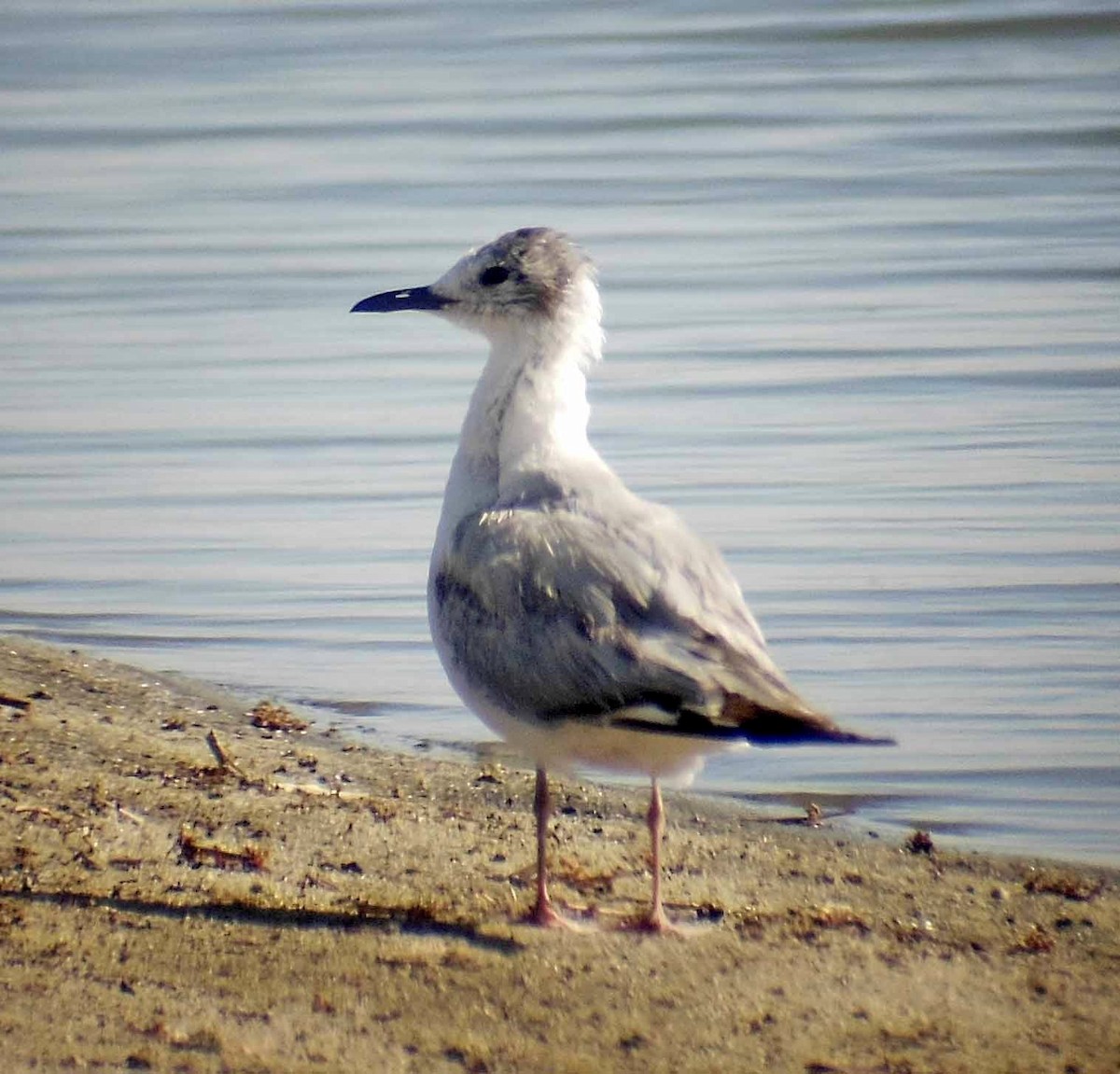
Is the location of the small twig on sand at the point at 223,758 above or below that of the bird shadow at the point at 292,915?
above

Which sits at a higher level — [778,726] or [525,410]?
[525,410]

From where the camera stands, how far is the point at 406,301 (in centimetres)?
741

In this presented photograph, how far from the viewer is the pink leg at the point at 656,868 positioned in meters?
5.67

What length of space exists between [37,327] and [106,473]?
3219mm

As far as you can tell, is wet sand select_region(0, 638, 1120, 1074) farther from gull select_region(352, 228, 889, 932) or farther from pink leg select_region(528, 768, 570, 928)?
gull select_region(352, 228, 889, 932)

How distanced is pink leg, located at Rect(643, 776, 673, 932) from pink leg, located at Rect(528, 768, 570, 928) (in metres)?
0.20

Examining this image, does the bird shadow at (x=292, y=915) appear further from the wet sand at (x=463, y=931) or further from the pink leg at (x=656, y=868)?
the pink leg at (x=656, y=868)

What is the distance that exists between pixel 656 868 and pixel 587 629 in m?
0.62

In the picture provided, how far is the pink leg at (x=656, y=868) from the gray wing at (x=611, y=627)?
429 millimetres

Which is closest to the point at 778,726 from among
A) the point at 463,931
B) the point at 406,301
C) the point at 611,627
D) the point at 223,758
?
the point at 611,627

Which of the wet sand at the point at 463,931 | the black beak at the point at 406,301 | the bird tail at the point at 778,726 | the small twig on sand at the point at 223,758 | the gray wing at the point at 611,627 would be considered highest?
the black beak at the point at 406,301

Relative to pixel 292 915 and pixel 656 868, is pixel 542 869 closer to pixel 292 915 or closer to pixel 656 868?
pixel 656 868

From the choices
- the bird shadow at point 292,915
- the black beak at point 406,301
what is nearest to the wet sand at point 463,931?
the bird shadow at point 292,915

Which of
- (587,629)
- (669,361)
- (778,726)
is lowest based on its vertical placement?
(778,726)
